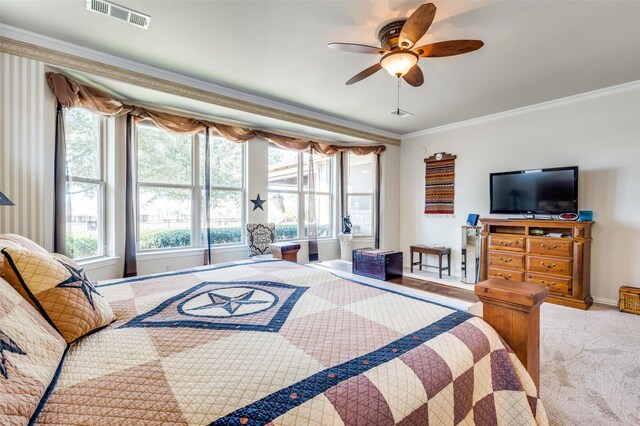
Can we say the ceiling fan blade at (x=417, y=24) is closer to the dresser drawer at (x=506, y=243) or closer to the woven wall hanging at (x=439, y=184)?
the dresser drawer at (x=506, y=243)

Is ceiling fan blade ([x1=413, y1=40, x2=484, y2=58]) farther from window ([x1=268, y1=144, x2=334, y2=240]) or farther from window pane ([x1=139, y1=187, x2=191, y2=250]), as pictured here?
window pane ([x1=139, y1=187, x2=191, y2=250])

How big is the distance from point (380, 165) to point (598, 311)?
12.8 feet

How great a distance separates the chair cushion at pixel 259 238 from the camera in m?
4.49

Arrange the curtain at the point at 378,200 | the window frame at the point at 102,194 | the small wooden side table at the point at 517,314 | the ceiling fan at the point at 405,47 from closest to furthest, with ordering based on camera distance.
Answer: the small wooden side table at the point at 517,314 → the ceiling fan at the point at 405,47 → the window frame at the point at 102,194 → the curtain at the point at 378,200

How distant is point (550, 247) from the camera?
375 centimetres

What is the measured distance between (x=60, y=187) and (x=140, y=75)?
1.42 meters

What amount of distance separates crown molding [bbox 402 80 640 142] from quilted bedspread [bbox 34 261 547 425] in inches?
169

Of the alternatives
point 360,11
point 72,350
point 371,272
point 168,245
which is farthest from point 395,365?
point 168,245

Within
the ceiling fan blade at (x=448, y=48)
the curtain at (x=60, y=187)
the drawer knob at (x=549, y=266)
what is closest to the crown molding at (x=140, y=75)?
the curtain at (x=60, y=187)

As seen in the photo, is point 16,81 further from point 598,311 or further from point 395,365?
point 598,311

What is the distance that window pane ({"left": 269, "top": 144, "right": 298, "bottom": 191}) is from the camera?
5.16m

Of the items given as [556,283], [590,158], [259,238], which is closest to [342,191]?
[259,238]

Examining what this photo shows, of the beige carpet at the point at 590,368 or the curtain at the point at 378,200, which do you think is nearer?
the beige carpet at the point at 590,368

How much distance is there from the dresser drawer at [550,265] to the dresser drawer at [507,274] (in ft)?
0.51
